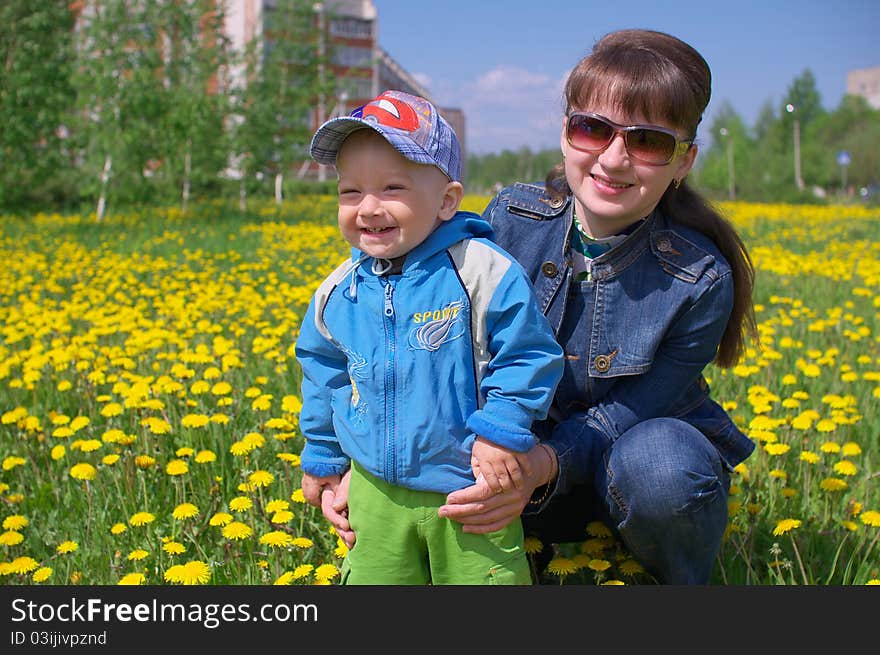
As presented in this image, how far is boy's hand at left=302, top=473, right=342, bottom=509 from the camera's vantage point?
5.96 ft

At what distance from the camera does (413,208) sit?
1.53 m

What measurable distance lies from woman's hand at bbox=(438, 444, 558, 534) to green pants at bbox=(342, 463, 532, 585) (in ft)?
0.12

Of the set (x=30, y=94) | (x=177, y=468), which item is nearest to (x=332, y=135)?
(x=177, y=468)

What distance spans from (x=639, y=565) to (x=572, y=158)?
3.25ft

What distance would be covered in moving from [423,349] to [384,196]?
0.30 metres

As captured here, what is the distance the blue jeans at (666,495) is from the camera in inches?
68.1

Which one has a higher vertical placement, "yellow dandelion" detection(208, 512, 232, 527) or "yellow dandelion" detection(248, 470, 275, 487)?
"yellow dandelion" detection(248, 470, 275, 487)

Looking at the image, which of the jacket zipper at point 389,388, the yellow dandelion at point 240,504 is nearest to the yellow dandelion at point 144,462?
the yellow dandelion at point 240,504

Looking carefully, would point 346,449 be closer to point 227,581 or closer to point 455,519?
point 455,519

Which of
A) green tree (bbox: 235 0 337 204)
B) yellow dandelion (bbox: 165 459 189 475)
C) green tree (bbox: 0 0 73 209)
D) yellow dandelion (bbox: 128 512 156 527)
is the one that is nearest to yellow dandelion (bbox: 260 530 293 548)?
yellow dandelion (bbox: 128 512 156 527)

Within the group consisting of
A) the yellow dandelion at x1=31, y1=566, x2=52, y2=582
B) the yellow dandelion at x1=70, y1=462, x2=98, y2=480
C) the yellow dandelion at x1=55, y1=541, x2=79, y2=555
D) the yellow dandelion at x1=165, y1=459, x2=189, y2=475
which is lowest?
the yellow dandelion at x1=31, y1=566, x2=52, y2=582

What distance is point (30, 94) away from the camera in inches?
535

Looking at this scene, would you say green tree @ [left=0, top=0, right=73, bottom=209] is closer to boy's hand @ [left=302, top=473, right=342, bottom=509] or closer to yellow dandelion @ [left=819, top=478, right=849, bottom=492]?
boy's hand @ [left=302, top=473, right=342, bottom=509]

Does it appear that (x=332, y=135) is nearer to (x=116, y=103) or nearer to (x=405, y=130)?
(x=405, y=130)
